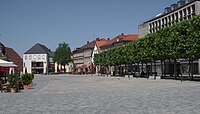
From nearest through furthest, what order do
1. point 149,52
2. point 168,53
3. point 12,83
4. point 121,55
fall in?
point 12,83 → point 168,53 → point 149,52 → point 121,55

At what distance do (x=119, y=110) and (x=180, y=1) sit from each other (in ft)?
260

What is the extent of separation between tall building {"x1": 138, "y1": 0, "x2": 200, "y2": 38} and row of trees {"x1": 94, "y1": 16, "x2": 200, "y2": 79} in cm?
2048

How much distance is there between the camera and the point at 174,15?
82.3m

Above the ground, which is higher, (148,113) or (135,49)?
(135,49)

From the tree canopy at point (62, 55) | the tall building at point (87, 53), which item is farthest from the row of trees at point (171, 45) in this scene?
the tall building at point (87, 53)

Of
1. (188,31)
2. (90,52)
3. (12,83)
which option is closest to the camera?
(12,83)

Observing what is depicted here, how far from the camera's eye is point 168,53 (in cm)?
4447

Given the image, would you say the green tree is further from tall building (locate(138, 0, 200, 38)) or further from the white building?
tall building (locate(138, 0, 200, 38))

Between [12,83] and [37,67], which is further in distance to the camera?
[37,67]

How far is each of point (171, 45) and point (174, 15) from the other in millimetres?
41390

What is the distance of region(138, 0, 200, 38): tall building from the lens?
7386 centimetres

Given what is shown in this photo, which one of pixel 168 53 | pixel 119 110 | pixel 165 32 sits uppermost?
pixel 165 32

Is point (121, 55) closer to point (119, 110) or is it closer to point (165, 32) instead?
point (165, 32)

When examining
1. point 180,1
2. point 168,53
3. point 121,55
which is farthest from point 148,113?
point 180,1
